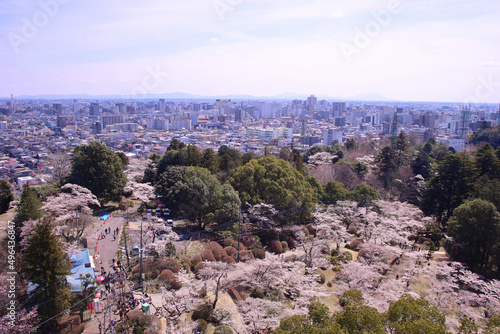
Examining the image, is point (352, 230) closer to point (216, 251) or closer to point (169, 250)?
point (216, 251)

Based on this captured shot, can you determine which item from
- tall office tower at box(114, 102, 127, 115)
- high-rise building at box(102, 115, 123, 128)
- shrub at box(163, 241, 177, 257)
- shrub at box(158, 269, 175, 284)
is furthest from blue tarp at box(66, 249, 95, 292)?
tall office tower at box(114, 102, 127, 115)

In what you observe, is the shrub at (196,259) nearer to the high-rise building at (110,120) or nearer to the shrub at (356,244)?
the shrub at (356,244)

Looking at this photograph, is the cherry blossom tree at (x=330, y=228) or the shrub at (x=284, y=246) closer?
the cherry blossom tree at (x=330, y=228)

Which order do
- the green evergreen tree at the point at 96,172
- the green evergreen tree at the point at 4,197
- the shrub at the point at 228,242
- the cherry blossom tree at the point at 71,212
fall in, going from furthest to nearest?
the green evergreen tree at the point at 96,172, the green evergreen tree at the point at 4,197, the shrub at the point at 228,242, the cherry blossom tree at the point at 71,212

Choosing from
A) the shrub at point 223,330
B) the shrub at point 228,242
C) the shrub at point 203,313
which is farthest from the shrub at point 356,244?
the shrub at point 223,330

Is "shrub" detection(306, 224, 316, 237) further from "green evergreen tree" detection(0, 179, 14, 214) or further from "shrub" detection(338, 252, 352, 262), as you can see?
"green evergreen tree" detection(0, 179, 14, 214)

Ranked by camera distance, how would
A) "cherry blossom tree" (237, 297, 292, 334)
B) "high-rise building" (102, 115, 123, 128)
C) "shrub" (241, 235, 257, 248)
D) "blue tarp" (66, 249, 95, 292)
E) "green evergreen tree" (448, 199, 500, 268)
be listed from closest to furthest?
"cherry blossom tree" (237, 297, 292, 334) → "blue tarp" (66, 249, 95, 292) → "green evergreen tree" (448, 199, 500, 268) → "shrub" (241, 235, 257, 248) → "high-rise building" (102, 115, 123, 128)
